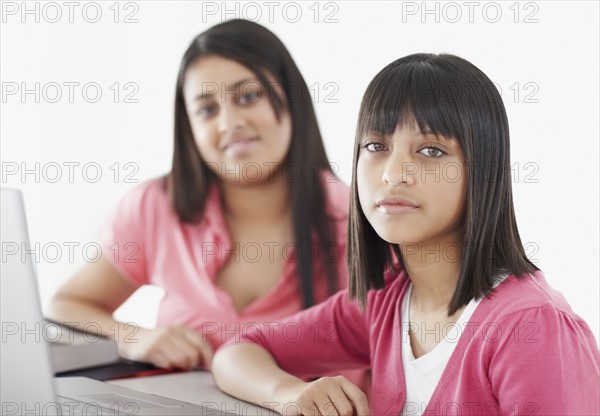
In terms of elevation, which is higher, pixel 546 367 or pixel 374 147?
pixel 374 147

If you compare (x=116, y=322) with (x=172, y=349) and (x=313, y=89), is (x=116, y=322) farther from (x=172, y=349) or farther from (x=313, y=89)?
(x=313, y=89)

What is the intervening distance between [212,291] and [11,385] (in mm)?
811

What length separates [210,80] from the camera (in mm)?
1554

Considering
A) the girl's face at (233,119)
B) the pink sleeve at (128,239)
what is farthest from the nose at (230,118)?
the pink sleeve at (128,239)

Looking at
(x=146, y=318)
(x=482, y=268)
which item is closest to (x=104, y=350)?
(x=482, y=268)

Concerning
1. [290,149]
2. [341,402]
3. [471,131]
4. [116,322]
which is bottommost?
[116,322]

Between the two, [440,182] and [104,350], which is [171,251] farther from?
[440,182]

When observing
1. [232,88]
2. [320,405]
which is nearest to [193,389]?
[320,405]

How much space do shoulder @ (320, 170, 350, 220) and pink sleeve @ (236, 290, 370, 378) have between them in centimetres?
43

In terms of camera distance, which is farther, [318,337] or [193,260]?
[193,260]

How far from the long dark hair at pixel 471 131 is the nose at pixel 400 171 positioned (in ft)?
0.13

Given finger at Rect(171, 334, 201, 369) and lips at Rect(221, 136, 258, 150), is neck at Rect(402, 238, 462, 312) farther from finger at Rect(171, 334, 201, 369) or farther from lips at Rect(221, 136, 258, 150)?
lips at Rect(221, 136, 258, 150)

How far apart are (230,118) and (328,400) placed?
72cm

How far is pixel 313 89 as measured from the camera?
87.1 inches
